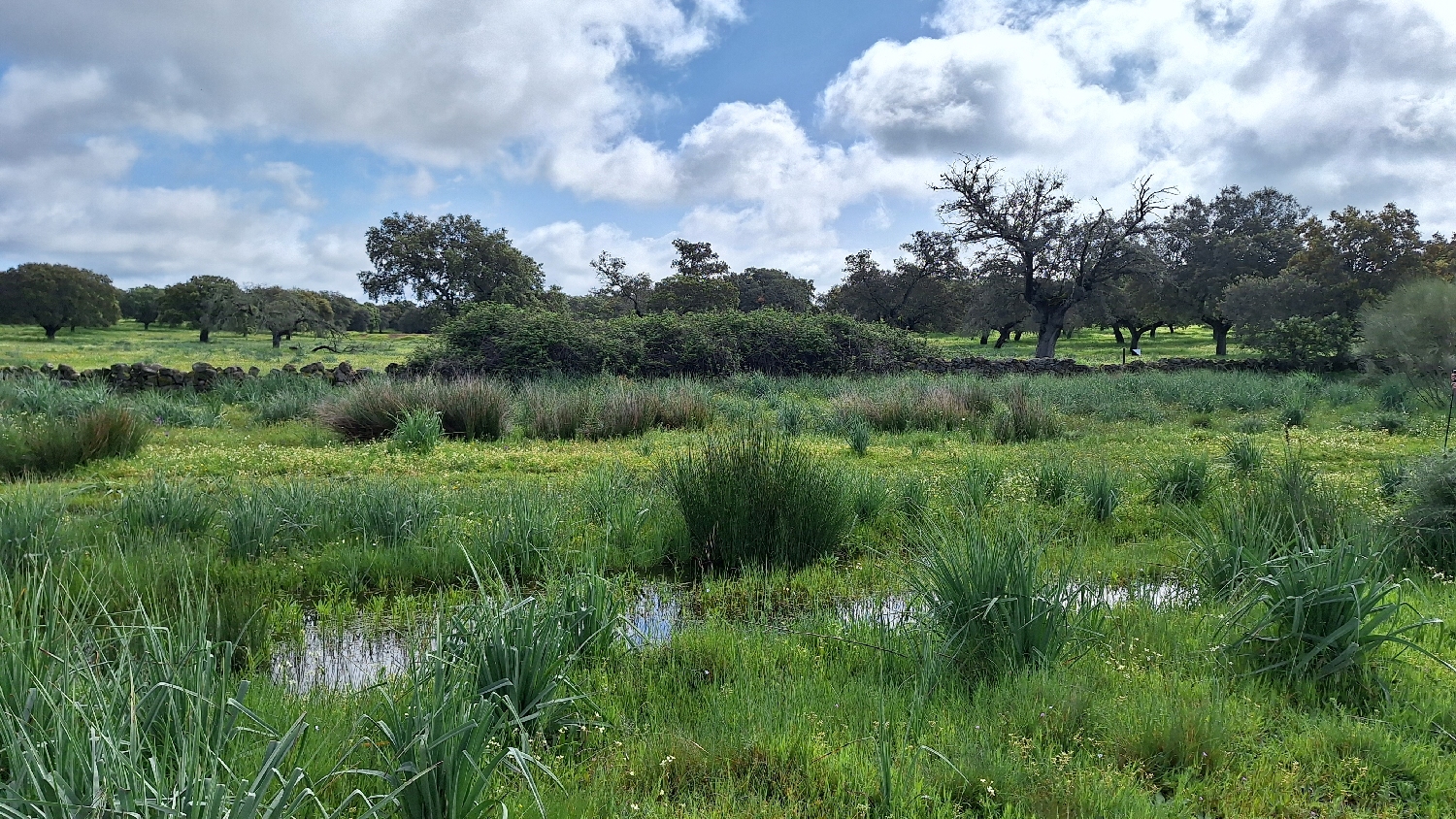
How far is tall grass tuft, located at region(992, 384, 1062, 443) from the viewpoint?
454 inches

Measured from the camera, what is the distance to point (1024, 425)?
11656 mm

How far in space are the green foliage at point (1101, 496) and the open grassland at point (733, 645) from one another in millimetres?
39

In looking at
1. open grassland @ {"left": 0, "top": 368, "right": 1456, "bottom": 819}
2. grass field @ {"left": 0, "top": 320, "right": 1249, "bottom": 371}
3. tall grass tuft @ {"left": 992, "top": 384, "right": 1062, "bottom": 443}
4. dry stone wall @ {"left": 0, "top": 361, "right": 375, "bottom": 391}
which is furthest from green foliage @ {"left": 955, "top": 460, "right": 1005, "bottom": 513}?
grass field @ {"left": 0, "top": 320, "right": 1249, "bottom": 371}

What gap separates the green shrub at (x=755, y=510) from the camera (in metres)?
5.65

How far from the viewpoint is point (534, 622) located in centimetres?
337

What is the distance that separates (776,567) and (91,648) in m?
3.71

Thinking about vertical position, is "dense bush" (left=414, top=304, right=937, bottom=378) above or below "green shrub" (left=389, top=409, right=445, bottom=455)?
above

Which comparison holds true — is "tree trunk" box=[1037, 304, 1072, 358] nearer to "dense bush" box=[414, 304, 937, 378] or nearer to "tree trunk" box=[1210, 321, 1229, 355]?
"dense bush" box=[414, 304, 937, 378]

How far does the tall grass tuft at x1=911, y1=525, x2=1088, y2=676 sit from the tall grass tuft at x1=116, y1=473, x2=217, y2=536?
16.6ft

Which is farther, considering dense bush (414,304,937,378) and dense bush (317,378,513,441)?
dense bush (414,304,937,378)

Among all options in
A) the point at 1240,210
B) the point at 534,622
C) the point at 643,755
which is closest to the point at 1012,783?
the point at 643,755

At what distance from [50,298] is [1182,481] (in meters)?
61.2

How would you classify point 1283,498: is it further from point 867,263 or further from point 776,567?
point 867,263

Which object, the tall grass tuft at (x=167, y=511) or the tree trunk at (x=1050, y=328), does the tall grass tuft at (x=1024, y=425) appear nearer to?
the tall grass tuft at (x=167, y=511)
